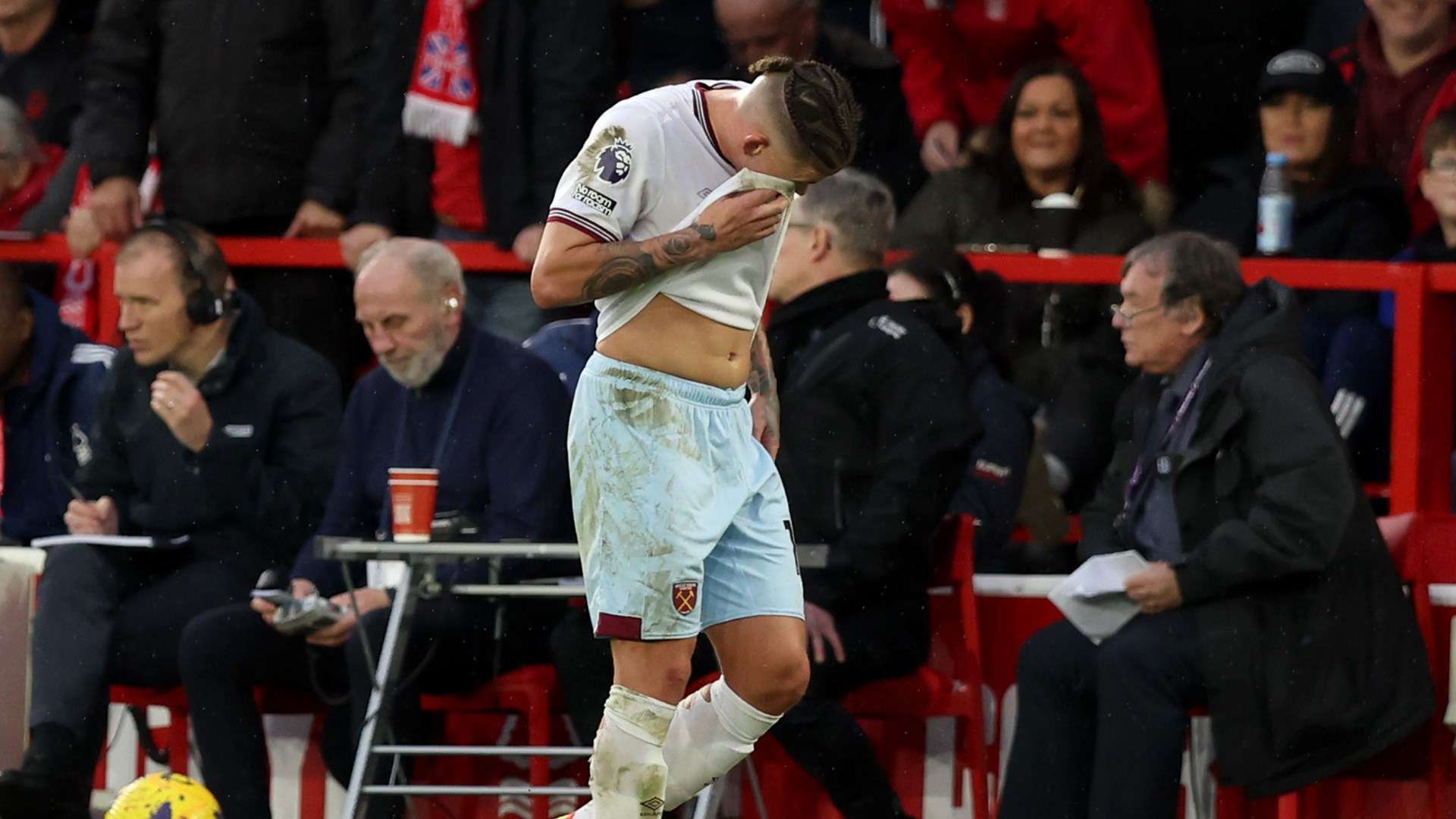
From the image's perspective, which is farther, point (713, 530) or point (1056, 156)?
point (1056, 156)

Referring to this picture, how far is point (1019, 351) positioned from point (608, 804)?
3.50m

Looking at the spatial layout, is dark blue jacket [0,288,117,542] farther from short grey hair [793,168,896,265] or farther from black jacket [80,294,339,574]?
short grey hair [793,168,896,265]

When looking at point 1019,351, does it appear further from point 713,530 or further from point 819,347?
point 713,530

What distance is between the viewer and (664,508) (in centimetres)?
468

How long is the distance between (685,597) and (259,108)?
4154 mm

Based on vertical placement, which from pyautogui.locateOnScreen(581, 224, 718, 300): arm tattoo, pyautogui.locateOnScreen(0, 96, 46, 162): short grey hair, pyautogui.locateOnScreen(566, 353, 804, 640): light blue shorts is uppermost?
pyautogui.locateOnScreen(0, 96, 46, 162): short grey hair

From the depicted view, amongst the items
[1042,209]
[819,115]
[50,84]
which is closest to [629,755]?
[819,115]

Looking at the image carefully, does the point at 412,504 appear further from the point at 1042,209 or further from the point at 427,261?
the point at 1042,209

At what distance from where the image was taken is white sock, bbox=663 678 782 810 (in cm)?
489

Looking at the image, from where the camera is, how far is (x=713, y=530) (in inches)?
185

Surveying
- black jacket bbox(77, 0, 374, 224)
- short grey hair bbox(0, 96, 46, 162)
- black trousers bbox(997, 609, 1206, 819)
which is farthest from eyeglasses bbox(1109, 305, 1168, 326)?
short grey hair bbox(0, 96, 46, 162)

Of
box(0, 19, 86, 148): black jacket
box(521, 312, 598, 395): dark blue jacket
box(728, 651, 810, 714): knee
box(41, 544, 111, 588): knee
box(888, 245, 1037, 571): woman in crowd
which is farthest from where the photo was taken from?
box(0, 19, 86, 148): black jacket

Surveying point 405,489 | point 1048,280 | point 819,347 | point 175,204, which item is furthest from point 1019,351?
point 175,204

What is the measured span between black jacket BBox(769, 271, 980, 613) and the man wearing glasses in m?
0.46
